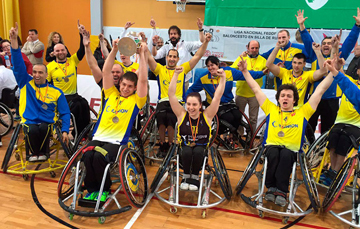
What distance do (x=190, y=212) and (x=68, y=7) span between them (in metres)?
8.47

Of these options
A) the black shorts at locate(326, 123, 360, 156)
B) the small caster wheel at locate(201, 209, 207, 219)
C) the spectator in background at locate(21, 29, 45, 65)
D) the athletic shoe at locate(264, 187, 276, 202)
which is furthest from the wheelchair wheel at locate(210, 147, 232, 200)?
the spectator in background at locate(21, 29, 45, 65)

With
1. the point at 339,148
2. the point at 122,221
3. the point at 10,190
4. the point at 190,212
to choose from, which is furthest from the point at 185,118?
the point at 10,190

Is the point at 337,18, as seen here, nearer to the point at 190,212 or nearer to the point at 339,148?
the point at 339,148

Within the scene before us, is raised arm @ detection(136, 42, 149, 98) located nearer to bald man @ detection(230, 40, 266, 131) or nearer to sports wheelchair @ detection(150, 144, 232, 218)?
sports wheelchair @ detection(150, 144, 232, 218)

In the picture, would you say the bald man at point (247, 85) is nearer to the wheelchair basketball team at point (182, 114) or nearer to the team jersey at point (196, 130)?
the wheelchair basketball team at point (182, 114)

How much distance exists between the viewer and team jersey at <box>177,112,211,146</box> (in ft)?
10.3

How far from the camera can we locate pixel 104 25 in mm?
9117

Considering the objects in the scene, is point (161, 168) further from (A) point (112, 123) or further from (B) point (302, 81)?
(B) point (302, 81)

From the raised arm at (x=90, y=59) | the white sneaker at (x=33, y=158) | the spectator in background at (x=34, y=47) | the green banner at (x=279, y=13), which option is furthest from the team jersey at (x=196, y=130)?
the green banner at (x=279, y=13)

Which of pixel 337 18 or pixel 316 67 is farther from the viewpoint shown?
pixel 337 18

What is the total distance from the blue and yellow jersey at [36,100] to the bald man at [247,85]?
2.70 metres

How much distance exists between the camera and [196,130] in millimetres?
3152

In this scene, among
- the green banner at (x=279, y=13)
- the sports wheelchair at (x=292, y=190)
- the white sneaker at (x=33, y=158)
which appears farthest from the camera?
the green banner at (x=279, y=13)

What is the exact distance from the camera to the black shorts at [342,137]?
3.20m
